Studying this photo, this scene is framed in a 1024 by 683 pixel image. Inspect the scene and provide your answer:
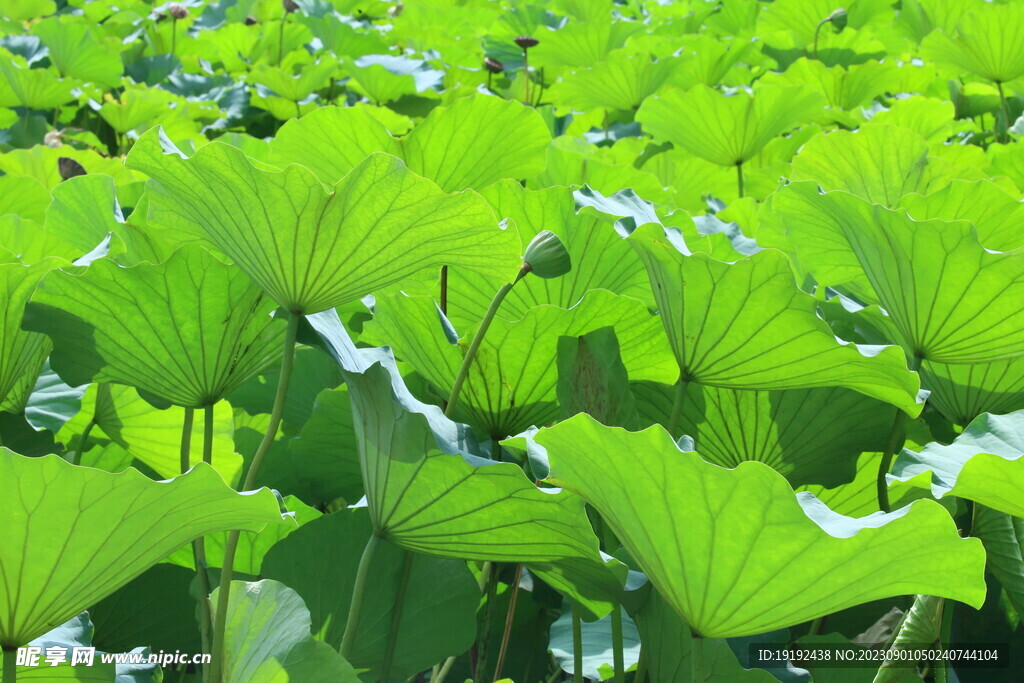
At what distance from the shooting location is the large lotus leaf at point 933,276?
69 centimetres

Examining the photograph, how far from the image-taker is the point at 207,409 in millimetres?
761

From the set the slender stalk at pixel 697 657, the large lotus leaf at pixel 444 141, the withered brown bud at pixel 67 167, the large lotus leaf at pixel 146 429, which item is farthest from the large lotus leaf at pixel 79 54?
the slender stalk at pixel 697 657

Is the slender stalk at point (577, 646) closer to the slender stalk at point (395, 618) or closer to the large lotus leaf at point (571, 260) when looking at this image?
the slender stalk at point (395, 618)

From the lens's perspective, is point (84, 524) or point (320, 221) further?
point (320, 221)

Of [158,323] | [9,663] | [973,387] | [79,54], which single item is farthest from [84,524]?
[79,54]

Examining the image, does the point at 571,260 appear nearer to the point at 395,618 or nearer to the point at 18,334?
the point at 395,618

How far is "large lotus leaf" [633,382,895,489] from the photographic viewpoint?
0.76 meters

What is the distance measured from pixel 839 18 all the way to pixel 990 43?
72 cm

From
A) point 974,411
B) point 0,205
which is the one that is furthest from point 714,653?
point 0,205

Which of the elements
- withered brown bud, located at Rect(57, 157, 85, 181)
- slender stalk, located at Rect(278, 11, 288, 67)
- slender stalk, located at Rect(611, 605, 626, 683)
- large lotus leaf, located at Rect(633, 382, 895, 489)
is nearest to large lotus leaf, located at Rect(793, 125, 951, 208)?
large lotus leaf, located at Rect(633, 382, 895, 489)

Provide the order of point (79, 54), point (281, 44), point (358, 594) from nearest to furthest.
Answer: point (358, 594) < point (79, 54) < point (281, 44)

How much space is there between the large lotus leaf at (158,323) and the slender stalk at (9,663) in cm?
22

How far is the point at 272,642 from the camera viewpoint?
62cm

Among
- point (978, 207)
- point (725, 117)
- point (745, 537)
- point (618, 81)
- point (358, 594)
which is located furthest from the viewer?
point (618, 81)
